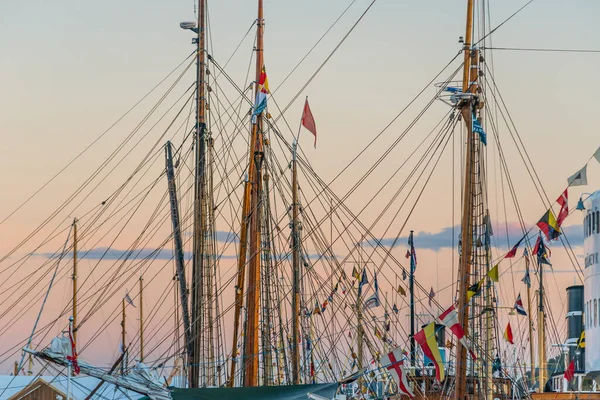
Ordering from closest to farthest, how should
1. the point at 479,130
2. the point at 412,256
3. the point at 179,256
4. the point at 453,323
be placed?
the point at 453,323 < the point at 479,130 < the point at 179,256 < the point at 412,256

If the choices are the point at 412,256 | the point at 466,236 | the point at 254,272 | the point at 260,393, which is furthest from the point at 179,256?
the point at 412,256

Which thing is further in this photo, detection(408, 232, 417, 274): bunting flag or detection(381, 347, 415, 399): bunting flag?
detection(408, 232, 417, 274): bunting flag

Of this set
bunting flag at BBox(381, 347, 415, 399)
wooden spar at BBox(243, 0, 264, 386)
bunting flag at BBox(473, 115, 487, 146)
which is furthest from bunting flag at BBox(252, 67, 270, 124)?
bunting flag at BBox(381, 347, 415, 399)

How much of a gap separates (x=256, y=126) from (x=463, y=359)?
43.6 ft

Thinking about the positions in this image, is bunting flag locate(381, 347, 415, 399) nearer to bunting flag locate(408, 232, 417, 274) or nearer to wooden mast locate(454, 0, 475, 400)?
wooden mast locate(454, 0, 475, 400)

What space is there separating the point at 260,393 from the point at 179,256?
8267 mm

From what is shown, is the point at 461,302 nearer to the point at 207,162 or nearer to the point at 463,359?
the point at 463,359

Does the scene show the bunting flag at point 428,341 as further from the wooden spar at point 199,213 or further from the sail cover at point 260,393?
the wooden spar at point 199,213

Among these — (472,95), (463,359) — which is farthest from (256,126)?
(463,359)

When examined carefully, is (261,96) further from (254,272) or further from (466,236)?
(466,236)

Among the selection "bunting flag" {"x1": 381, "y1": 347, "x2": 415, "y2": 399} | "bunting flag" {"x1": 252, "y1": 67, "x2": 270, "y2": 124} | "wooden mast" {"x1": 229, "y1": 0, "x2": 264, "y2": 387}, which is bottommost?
"bunting flag" {"x1": 381, "y1": 347, "x2": 415, "y2": 399}

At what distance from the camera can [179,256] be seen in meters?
43.9

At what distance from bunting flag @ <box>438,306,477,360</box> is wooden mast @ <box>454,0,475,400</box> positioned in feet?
1.53

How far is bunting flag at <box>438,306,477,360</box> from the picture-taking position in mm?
35594
